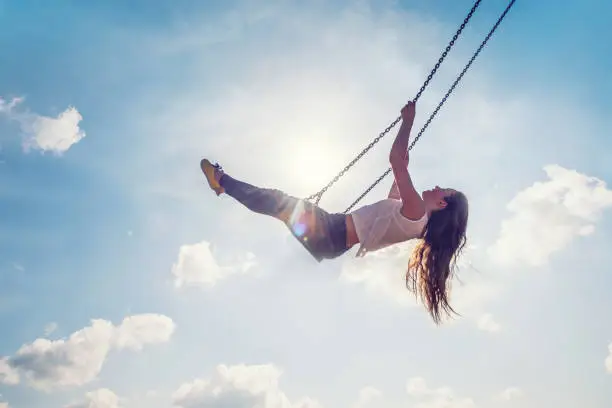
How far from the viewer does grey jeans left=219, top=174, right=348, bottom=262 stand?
210 inches

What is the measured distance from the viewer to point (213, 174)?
5.78m

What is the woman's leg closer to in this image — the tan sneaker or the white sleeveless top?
the tan sneaker

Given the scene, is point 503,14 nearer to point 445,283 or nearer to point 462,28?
point 462,28

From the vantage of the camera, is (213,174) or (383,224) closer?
(383,224)

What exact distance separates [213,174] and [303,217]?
1.11 meters

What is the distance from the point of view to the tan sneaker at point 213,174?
5.74 m

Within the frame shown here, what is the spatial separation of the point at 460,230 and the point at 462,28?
1.96 m

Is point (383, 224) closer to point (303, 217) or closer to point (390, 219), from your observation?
point (390, 219)

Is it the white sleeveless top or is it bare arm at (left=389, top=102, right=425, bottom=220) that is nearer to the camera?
bare arm at (left=389, top=102, right=425, bottom=220)

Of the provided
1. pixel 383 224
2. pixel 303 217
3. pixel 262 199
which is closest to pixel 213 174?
pixel 262 199

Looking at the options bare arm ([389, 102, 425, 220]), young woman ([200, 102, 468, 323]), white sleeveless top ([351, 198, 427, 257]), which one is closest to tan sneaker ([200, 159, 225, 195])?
young woman ([200, 102, 468, 323])

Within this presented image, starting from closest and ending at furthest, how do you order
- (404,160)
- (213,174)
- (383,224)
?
(404,160), (383,224), (213,174)

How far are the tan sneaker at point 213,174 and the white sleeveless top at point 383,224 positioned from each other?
141 centimetres

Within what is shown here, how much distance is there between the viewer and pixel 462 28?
5312 millimetres
